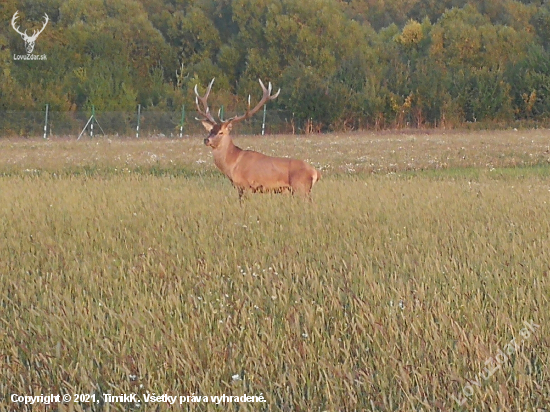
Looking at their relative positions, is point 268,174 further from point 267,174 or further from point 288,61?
point 288,61

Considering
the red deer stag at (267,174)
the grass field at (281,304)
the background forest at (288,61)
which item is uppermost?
the background forest at (288,61)

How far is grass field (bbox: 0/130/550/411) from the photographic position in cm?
263

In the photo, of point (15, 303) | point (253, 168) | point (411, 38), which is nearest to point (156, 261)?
point (15, 303)

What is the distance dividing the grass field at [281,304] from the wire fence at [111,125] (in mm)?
25241

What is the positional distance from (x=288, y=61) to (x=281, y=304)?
42853 millimetres

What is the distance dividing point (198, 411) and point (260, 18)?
47.0 metres

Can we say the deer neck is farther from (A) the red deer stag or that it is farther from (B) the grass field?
(B) the grass field

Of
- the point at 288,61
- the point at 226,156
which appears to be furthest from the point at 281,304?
the point at 288,61

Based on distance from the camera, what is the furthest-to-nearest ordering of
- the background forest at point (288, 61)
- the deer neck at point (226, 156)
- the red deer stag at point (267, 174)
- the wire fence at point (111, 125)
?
the background forest at point (288, 61)
the wire fence at point (111, 125)
the deer neck at point (226, 156)
the red deer stag at point (267, 174)

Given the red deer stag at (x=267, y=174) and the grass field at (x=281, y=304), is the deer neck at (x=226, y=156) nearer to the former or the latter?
the red deer stag at (x=267, y=174)

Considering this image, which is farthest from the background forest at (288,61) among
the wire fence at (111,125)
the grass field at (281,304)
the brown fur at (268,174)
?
the grass field at (281,304)

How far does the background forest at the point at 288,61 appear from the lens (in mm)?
35688

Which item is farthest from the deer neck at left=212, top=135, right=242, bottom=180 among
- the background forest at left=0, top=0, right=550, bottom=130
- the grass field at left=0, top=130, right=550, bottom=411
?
the background forest at left=0, top=0, right=550, bottom=130

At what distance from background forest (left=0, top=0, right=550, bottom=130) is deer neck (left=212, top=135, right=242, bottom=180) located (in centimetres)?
2645
